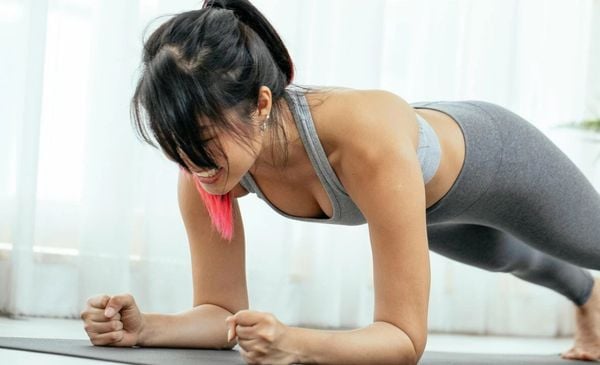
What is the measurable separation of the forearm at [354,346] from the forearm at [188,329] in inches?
15.6

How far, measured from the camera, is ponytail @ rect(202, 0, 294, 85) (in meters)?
1.50

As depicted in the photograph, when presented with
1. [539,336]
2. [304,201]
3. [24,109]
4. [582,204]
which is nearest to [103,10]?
[24,109]

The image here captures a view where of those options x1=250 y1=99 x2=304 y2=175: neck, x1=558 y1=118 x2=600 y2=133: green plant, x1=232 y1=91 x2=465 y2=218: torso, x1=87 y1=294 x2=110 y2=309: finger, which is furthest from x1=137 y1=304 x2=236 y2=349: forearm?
x1=558 y1=118 x2=600 y2=133: green plant

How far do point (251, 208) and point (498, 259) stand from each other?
1000 mm

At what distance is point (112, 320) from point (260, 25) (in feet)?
1.78

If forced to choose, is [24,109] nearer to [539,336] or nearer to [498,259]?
[498,259]

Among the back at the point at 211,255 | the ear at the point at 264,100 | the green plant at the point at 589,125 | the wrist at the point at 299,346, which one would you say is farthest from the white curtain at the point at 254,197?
the wrist at the point at 299,346

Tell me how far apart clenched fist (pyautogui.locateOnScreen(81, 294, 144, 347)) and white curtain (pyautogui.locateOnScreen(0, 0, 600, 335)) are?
971mm

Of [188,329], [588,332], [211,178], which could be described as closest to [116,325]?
[188,329]

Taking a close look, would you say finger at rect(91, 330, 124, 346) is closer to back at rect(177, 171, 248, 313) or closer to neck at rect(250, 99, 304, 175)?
back at rect(177, 171, 248, 313)

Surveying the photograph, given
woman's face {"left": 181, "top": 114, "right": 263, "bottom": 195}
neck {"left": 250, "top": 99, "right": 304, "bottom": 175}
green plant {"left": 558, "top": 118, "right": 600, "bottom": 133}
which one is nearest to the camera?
woman's face {"left": 181, "top": 114, "right": 263, "bottom": 195}

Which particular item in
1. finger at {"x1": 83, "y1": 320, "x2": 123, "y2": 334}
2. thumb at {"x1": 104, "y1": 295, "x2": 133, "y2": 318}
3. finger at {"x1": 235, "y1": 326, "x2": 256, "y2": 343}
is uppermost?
finger at {"x1": 235, "y1": 326, "x2": 256, "y2": 343}

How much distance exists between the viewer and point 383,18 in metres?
3.01

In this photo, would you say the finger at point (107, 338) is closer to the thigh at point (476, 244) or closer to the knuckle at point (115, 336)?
the knuckle at point (115, 336)
